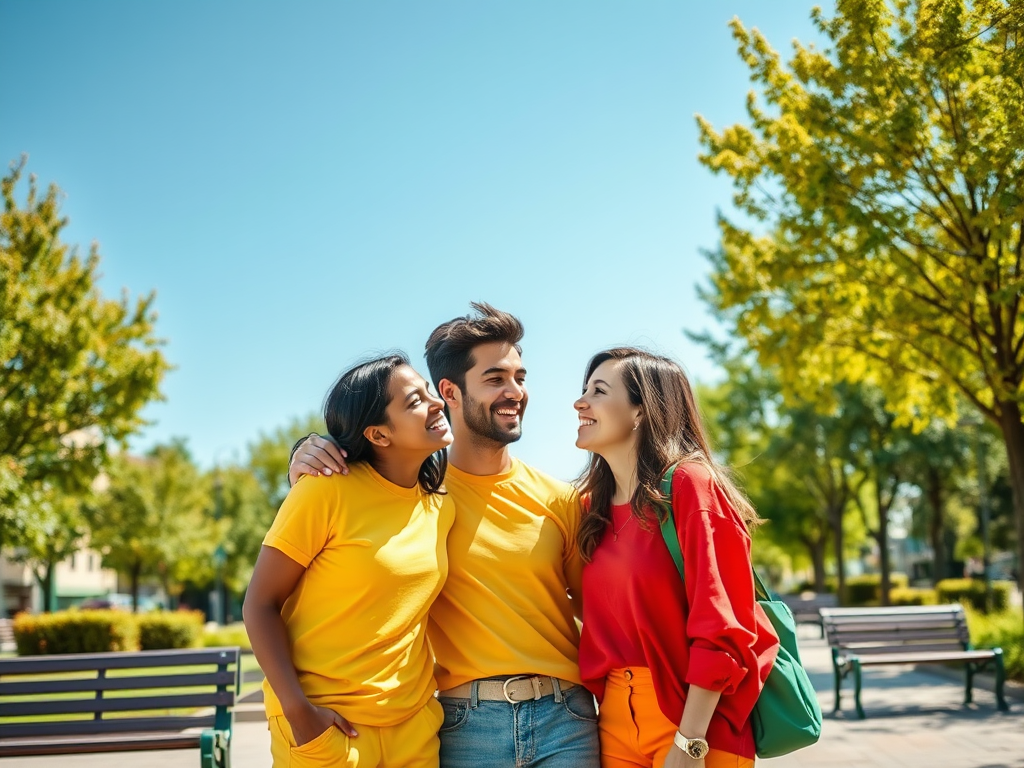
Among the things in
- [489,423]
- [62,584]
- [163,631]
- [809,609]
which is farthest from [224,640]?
[62,584]

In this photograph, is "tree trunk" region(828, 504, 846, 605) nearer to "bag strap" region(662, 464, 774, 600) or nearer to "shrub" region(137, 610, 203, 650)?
"shrub" region(137, 610, 203, 650)

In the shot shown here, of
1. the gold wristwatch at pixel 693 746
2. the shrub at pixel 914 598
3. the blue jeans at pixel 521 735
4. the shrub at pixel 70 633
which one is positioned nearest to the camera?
the gold wristwatch at pixel 693 746

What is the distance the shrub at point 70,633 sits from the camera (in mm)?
17625

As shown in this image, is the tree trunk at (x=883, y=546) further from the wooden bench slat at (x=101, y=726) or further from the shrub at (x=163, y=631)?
the wooden bench slat at (x=101, y=726)

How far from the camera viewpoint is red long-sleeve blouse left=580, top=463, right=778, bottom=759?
2895mm

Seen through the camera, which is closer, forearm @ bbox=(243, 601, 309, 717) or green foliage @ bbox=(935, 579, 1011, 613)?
forearm @ bbox=(243, 601, 309, 717)

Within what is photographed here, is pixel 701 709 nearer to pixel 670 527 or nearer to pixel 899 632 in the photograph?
pixel 670 527

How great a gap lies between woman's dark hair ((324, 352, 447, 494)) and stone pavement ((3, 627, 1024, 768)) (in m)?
5.29

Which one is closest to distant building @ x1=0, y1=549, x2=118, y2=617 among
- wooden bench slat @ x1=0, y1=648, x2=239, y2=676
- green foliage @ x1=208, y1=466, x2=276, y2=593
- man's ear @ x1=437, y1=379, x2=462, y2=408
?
green foliage @ x1=208, y1=466, x2=276, y2=593

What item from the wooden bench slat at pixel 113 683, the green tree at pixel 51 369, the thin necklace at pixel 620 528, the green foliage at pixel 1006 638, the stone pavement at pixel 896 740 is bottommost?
the stone pavement at pixel 896 740

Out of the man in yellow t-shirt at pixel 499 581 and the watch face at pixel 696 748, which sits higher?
the man in yellow t-shirt at pixel 499 581

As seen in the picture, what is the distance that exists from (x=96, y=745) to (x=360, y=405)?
14.7 feet

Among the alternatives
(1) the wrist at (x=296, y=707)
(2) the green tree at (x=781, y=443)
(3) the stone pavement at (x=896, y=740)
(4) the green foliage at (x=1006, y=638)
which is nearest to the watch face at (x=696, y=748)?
(1) the wrist at (x=296, y=707)

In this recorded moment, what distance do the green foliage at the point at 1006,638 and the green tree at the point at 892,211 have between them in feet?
3.91
